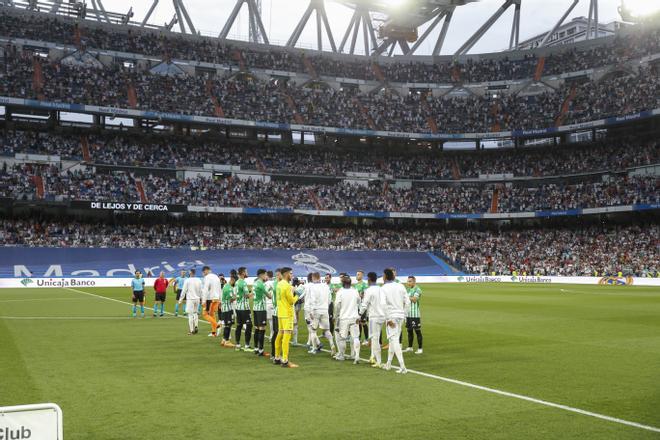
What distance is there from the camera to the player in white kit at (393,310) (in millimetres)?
13422

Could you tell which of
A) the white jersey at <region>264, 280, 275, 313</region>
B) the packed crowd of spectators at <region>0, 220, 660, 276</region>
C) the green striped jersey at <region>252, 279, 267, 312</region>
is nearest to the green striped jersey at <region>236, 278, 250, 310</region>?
the white jersey at <region>264, 280, 275, 313</region>

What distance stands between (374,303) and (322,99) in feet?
213

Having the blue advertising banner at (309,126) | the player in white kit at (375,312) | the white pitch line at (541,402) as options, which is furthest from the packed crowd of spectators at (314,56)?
the white pitch line at (541,402)

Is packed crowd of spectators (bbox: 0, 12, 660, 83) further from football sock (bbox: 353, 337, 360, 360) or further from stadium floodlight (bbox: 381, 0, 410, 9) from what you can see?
football sock (bbox: 353, 337, 360, 360)

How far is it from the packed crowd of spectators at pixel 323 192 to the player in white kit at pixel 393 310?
50883 mm

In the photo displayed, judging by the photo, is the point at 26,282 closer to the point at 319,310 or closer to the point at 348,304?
the point at 319,310

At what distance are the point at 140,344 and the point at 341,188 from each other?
2186 inches

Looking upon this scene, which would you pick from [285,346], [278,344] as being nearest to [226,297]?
[278,344]

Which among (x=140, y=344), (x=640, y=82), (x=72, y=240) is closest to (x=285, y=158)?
(x=72, y=240)

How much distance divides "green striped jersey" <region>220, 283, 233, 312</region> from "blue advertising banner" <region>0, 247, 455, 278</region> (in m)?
29.8

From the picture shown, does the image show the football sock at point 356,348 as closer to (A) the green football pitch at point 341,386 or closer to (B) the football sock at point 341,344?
(A) the green football pitch at point 341,386

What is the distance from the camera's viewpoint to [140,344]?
1734cm

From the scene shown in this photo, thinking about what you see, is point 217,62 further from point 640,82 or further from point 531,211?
point 640,82

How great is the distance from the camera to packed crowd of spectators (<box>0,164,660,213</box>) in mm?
58594
